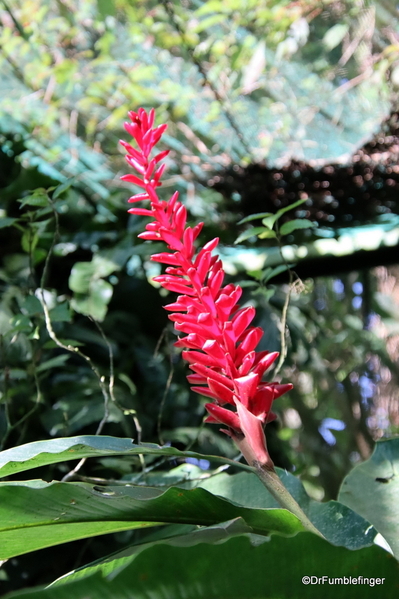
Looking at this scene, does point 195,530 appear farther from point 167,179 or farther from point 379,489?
point 167,179

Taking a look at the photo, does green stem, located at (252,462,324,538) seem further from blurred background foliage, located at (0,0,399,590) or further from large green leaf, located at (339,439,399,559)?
blurred background foliage, located at (0,0,399,590)

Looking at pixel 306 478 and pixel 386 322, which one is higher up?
pixel 386 322

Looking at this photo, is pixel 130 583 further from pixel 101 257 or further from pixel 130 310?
pixel 130 310

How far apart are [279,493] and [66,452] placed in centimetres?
19

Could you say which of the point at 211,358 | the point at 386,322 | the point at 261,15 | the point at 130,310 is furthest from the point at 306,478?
the point at 211,358

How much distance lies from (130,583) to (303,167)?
1.32 metres

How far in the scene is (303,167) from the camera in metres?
1.45

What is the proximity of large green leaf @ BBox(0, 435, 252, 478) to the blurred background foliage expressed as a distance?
0.40m

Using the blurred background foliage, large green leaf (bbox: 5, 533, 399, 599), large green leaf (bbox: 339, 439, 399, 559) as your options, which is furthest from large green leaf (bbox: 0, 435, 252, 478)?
the blurred background foliage

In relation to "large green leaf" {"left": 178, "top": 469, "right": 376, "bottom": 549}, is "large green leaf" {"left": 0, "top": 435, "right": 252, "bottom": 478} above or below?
above

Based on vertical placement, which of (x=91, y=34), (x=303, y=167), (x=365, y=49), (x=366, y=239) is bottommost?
(x=366, y=239)

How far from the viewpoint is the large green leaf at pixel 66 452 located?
1.45 ft

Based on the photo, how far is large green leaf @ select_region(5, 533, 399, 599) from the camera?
0.94 feet

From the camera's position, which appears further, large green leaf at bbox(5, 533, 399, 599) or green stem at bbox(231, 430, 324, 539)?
green stem at bbox(231, 430, 324, 539)
